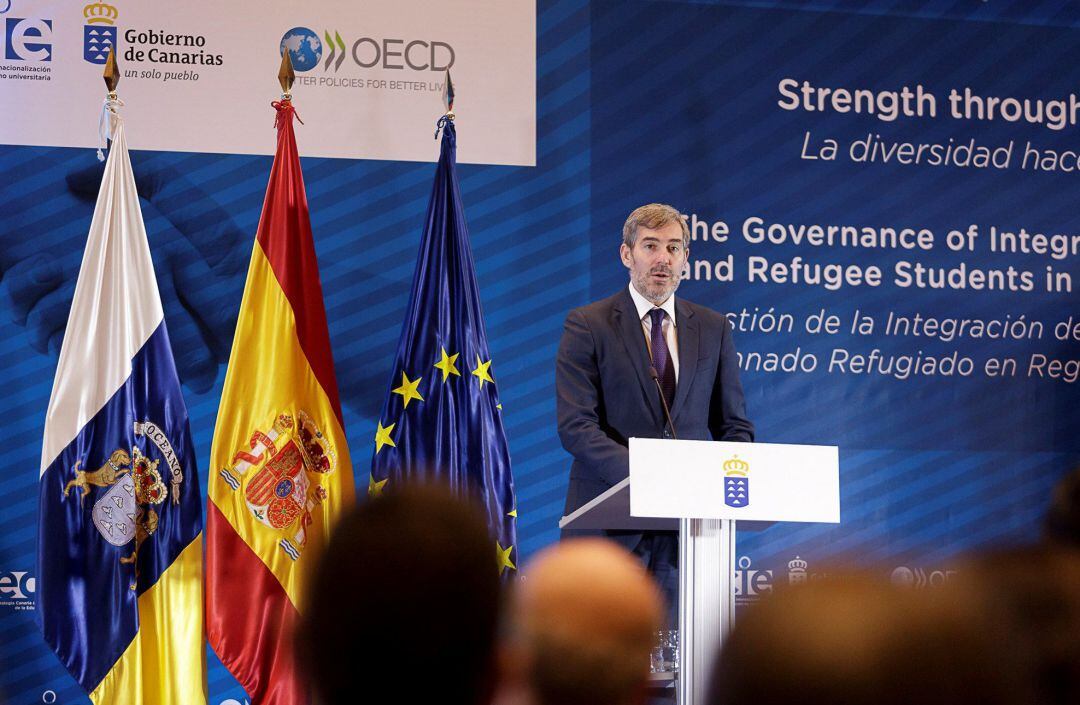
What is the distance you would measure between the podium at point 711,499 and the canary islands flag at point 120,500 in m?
2.32

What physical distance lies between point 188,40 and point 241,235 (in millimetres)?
963

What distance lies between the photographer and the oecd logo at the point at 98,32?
5.97 metres

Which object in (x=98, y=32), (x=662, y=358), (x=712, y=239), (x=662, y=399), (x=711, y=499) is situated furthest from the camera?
(x=712, y=239)

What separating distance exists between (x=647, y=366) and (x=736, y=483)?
1.32 m

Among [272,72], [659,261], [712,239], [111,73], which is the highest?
[272,72]

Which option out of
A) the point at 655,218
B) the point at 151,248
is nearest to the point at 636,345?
the point at 655,218

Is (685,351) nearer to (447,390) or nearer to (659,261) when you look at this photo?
(659,261)

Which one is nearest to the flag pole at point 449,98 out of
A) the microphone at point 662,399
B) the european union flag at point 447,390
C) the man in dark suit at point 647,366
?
the european union flag at point 447,390

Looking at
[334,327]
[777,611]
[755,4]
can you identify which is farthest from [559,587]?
[755,4]

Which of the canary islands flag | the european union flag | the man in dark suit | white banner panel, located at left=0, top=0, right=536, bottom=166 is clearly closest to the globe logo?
white banner panel, located at left=0, top=0, right=536, bottom=166

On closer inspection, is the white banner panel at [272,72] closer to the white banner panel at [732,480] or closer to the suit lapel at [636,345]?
the suit lapel at [636,345]

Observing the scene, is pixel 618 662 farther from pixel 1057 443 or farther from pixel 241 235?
pixel 1057 443

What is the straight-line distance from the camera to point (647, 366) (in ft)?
15.0

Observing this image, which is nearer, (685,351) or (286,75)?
(685,351)
